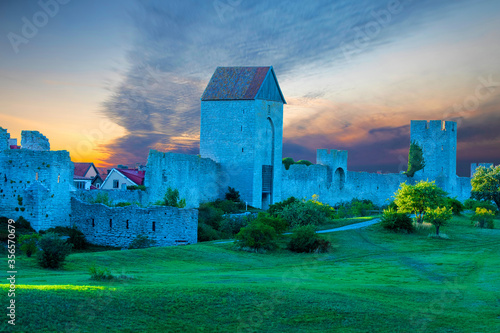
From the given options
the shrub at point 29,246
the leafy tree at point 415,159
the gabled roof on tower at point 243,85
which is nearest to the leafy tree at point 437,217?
the gabled roof on tower at point 243,85

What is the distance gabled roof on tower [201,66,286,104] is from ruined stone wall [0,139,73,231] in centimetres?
1921

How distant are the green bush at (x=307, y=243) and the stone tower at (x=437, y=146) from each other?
38.3m

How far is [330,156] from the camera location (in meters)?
49.0

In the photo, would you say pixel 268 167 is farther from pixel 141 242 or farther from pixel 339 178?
pixel 141 242

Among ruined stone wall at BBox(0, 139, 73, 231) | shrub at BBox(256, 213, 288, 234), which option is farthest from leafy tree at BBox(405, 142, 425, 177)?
ruined stone wall at BBox(0, 139, 73, 231)

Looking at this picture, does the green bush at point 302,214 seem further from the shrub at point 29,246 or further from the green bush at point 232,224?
the shrub at point 29,246

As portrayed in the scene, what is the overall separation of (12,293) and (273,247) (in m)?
13.9

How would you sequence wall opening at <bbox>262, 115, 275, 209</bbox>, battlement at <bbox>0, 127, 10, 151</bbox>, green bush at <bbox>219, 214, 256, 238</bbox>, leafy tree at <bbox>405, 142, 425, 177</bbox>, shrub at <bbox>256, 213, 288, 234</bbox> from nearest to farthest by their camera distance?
1. battlement at <bbox>0, 127, 10, 151</bbox>
2. shrub at <bbox>256, 213, 288, 234</bbox>
3. green bush at <bbox>219, 214, 256, 238</bbox>
4. wall opening at <bbox>262, 115, 275, 209</bbox>
5. leafy tree at <bbox>405, 142, 425, 177</bbox>

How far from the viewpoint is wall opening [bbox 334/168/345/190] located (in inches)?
1969

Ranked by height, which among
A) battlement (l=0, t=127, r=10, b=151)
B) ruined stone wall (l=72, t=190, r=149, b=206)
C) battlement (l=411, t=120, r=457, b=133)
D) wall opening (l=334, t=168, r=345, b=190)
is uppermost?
battlement (l=411, t=120, r=457, b=133)

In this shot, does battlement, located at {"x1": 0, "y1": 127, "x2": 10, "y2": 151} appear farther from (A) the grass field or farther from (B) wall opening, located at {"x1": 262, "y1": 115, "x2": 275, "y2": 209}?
(B) wall opening, located at {"x1": 262, "y1": 115, "x2": 275, "y2": 209}

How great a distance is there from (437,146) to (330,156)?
49.8 feet

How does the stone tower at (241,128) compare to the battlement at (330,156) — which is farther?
the battlement at (330,156)

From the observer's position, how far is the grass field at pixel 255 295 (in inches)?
354
